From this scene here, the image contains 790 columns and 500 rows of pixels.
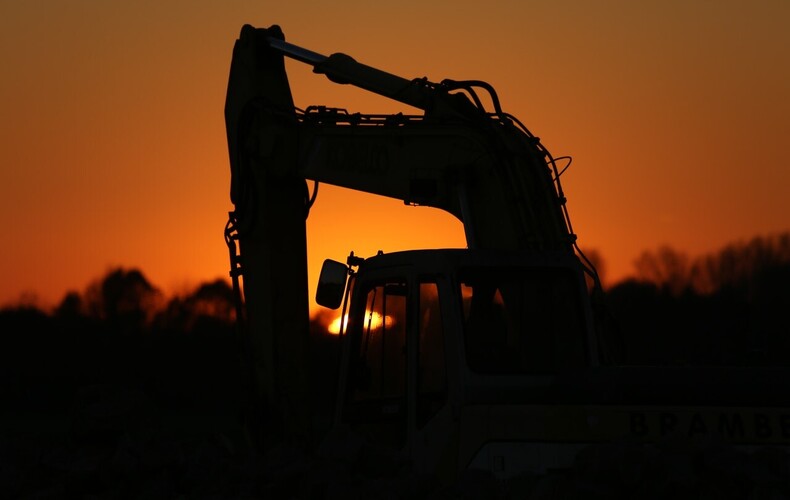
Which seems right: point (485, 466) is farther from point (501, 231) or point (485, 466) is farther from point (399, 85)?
point (399, 85)

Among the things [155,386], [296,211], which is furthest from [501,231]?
[155,386]

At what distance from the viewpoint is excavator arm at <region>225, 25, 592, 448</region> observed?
11.4m

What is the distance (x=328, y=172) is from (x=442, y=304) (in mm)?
3579

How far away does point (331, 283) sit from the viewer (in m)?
10.6

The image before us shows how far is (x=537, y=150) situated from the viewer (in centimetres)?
1162

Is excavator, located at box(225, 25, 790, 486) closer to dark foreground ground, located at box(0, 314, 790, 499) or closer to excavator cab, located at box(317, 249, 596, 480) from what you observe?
excavator cab, located at box(317, 249, 596, 480)

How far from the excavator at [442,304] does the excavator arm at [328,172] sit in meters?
0.01

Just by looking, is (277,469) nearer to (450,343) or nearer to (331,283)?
(450,343)

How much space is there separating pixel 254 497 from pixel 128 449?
2.91 feet

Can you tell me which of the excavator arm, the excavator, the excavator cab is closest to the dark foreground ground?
the excavator

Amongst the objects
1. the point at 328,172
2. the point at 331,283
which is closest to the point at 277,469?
the point at 331,283

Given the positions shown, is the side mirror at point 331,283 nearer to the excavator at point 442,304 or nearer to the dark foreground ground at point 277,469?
the excavator at point 442,304

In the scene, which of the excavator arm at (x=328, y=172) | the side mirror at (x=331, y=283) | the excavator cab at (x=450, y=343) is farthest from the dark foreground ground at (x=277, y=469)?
the excavator arm at (x=328, y=172)

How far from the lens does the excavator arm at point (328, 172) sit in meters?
11.4
